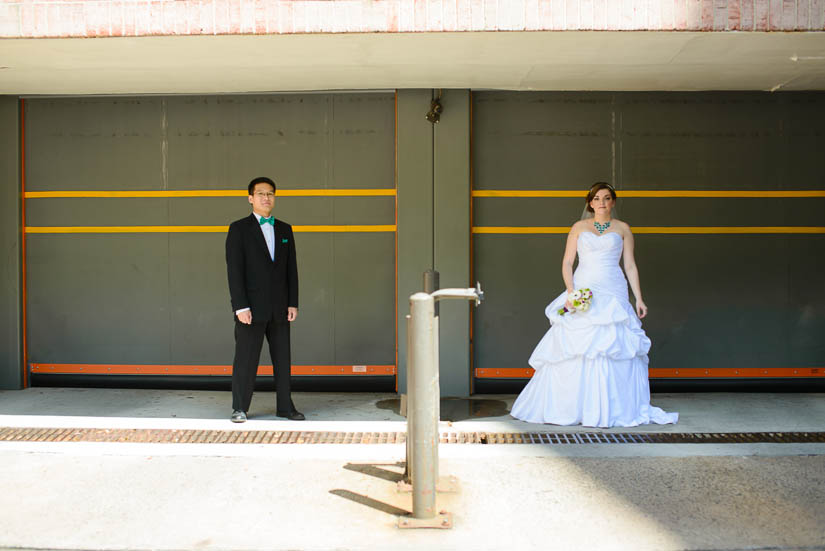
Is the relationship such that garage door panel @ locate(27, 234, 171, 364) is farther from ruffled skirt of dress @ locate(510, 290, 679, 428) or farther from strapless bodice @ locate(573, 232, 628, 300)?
strapless bodice @ locate(573, 232, 628, 300)

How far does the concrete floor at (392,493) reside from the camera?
11.9ft

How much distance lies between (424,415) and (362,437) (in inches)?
75.8

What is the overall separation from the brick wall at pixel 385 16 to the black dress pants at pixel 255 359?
7.50 ft

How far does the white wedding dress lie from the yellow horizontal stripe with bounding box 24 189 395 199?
2306mm

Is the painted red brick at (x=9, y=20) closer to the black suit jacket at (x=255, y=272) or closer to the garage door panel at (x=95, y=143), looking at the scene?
the black suit jacket at (x=255, y=272)

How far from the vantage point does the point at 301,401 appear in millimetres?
7008

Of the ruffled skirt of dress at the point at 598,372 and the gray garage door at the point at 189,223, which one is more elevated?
the gray garage door at the point at 189,223

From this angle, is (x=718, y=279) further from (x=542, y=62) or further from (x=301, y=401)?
(x=301, y=401)

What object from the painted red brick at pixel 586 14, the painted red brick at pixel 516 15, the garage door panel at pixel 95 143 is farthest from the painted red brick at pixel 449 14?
the garage door panel at pixel 95 143

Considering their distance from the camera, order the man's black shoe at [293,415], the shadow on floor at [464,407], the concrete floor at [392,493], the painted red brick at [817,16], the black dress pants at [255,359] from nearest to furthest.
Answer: the concrete floor at [392,493] < the painted red brick at [817,16] < the black dress pants at [255,359] < the man's black shoe at [293,415] < the shadow on floor at [464,407]

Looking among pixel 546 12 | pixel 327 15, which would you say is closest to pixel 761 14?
pixel 546 12

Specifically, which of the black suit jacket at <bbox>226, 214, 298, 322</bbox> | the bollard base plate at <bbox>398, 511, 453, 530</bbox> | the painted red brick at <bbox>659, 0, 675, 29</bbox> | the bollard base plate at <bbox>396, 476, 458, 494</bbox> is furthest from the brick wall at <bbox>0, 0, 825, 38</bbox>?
the bollard base plate at <bbox>398, 511, 453, 530</bbox>

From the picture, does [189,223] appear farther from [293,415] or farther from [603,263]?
[603,263]

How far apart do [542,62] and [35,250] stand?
5.39m
